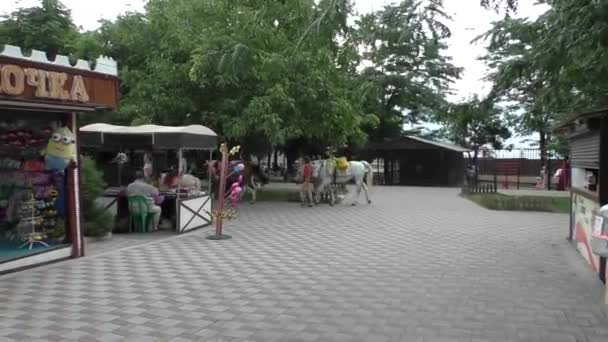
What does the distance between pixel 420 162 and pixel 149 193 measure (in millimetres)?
20463

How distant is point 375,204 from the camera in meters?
18.4

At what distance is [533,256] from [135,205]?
7.47 metres

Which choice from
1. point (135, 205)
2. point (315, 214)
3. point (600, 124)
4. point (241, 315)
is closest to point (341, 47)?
point (241, 315)

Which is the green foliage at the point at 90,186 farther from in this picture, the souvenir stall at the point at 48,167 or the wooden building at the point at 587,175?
the wooden building at the point at 587,175

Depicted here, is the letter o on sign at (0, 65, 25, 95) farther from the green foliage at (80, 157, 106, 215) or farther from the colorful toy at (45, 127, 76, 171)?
the green foliage at (80, 157, 106, 215)

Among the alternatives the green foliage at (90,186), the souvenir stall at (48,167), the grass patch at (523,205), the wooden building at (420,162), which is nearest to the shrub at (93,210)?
the green foliage at (90,186)

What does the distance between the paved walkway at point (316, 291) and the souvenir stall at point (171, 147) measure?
0.78 meters

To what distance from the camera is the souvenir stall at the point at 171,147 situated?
11.8 m

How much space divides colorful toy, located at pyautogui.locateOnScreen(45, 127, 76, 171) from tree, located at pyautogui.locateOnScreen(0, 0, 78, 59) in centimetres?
1262

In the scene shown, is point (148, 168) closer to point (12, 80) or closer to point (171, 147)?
point (171, 147)

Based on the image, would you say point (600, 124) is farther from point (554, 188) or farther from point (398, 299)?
point (554, 188)

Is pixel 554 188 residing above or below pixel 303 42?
below

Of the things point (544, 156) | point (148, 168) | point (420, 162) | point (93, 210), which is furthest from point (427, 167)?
point (93, 210)

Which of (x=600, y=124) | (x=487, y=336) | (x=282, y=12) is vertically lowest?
(x=487, y=336)
